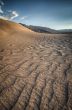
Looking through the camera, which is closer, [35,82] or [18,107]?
[18,107]

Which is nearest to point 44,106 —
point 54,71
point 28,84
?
point 28,84

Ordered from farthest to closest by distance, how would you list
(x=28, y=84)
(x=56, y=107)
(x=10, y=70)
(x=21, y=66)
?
(x=21, y=66), (x=10, y=70), (x=28, y=84), (x=56, y=107)

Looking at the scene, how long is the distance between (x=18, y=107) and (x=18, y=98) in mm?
Answer: 225

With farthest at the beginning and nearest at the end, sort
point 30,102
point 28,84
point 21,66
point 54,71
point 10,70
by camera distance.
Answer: point 21,66
point 10,70
point 54,71
point 28,84
point 30,102

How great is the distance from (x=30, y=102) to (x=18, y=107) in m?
0.23

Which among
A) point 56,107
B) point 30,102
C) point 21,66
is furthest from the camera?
point 21,66

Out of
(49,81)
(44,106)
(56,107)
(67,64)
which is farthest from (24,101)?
(67,64)

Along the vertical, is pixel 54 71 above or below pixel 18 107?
above

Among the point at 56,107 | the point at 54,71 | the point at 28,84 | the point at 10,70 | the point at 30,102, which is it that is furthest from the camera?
the point at 10,70

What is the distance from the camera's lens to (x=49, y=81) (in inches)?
106

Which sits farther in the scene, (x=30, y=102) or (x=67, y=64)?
(x=67, y=64)

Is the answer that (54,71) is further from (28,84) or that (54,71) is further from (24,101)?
(24,101)

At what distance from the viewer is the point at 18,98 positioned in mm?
2238

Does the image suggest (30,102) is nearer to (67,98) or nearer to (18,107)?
(18,107)
